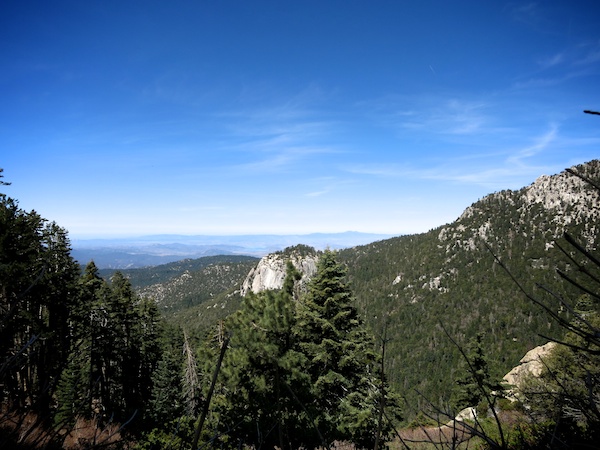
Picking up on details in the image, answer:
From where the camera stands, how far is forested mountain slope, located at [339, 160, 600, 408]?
9781 cm

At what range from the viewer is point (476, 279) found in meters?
127

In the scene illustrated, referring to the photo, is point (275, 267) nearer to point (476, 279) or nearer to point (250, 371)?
point (476, 279)

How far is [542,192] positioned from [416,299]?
65.4m

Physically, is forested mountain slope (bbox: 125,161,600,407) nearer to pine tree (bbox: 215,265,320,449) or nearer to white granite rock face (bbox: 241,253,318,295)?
white granite rock face (bbox: 241,253,318,295)

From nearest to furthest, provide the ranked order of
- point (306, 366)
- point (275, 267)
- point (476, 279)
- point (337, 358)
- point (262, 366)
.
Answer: point (262, 366) → point (306, 366) → point (337, 358) → point (476, 279) → point (275, 267)

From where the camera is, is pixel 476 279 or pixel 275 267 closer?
pixel 476 279

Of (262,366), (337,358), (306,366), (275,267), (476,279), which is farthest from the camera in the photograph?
(275,267)

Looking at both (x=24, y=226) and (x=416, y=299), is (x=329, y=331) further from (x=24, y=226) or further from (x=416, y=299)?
(x=416, y=299)

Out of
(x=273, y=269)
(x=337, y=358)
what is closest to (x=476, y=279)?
(x=273, y=269)

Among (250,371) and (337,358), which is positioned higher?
(250,371)

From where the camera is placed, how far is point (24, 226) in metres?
12.6

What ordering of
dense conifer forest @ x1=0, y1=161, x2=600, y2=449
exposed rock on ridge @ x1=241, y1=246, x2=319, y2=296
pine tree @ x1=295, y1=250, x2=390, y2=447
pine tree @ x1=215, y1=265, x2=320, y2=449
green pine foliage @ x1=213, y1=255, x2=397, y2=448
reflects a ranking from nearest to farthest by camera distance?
dense conifer forest @ x1=0, y1=161, x2=600, y2=449, pine tree @ x1=215, y1=265, x2=320, y2=449, green pine foliage @ x1=213, y1=255, x2=397, y2=448, pine tree @ x1=295, y1=250, x2=390, y2=447, exposed rock on ridge @ x1=241, y1=246, x2=319, y2=296

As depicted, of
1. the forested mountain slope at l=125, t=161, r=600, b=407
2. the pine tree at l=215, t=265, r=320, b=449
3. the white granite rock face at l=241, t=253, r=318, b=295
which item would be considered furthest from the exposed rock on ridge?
the pine tree at l=215, t=265, r=320, b=449

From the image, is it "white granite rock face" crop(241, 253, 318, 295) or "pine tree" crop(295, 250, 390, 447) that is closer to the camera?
"pine tree" crop(295, 250, 390, 447)
